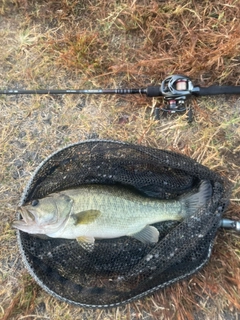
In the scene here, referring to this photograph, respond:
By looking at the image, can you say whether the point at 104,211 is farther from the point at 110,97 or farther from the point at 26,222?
the point at 110,97

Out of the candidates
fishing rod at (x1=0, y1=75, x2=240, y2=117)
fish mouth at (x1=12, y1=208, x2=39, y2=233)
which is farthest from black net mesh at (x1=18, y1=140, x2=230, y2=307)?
fishing rod at (x1=0, y1=75, x2=240, y2=117)

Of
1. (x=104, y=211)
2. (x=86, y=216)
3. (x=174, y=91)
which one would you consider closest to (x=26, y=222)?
(x=86, y=216)

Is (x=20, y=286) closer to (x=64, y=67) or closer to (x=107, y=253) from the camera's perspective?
(x=107, y=253)

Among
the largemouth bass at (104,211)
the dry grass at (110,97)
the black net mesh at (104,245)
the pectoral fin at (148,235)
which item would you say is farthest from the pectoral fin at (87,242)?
the dry grass at (110,97)

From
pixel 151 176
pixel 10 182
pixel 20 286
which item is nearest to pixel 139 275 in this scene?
pixel 151 176

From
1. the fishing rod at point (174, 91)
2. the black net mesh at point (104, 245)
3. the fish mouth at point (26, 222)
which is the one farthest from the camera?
the fishing rod at point (174, 91)

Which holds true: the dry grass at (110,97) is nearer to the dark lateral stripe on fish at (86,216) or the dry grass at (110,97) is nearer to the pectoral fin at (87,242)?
the pectoral fin at (87,242)

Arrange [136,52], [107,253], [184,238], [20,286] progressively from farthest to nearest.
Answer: [136,52] < [20,286] < [107,253] < [184,238]
